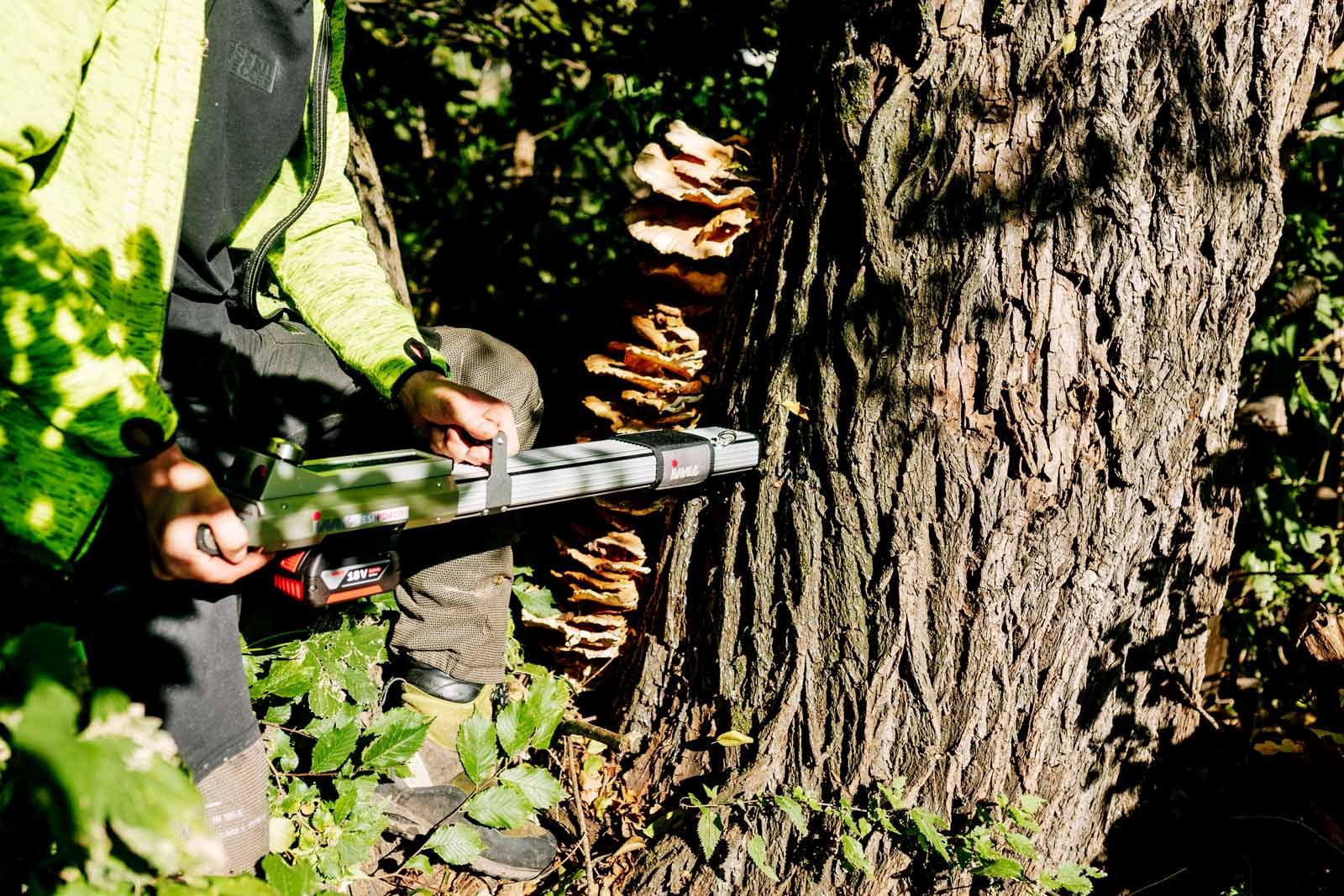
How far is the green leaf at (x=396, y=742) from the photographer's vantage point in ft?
7.47

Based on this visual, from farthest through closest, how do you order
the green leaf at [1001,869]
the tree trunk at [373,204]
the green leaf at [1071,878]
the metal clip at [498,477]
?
the tree trunk at [373,204]
the green leaf at [1071,878]
the green leaf at [1001,869]
the metal clip at [498,477]

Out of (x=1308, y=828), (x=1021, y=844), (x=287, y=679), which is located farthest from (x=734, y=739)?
(x=1308, y=828)

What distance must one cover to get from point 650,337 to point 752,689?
0.99 m

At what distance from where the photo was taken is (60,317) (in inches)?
54.8

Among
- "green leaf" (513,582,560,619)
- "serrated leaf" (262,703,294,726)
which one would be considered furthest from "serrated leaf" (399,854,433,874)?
"green leaf" (513,582,560,619)

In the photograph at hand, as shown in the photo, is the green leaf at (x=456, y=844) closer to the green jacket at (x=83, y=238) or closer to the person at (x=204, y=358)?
the person at (x=204, y=358)

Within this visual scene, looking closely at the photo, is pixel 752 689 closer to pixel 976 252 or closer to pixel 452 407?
pixel 452 407

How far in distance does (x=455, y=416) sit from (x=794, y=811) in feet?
4.18

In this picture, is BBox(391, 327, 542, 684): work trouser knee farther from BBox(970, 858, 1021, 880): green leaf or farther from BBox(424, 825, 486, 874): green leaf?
BBox(970, 858, 1021, 880): green leaf

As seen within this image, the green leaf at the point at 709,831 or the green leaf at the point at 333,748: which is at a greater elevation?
the green leaf at the point at 333,748

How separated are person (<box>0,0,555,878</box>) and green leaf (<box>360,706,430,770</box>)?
189mm

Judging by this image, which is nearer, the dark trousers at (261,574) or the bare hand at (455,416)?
the dark trousers at (261,574)

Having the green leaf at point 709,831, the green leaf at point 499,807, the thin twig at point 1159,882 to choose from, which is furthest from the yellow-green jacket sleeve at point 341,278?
the thin twig at point 1159,882

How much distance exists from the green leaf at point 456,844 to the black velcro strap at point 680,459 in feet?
3.36
